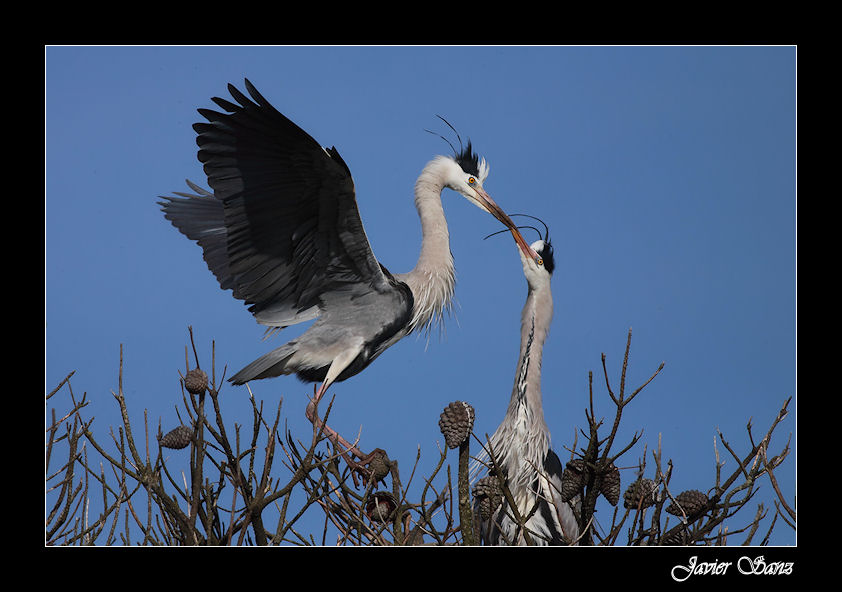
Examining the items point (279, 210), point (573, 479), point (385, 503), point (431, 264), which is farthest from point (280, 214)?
point (573, 479)

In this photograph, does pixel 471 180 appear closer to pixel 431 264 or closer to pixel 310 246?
pixel 431 264

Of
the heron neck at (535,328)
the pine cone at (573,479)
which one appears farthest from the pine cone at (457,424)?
the heron neck at (535,328)

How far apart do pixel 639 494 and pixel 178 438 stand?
5.02 feet

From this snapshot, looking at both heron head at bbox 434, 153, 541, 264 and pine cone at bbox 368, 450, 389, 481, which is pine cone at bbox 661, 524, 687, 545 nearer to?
pine cone at bbox 368, 450, 389, 481

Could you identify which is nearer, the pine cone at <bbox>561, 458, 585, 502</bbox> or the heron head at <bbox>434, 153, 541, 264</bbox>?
the pine cone at <bbox>561, 458, 585, 502</bbox>

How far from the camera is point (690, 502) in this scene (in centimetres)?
304

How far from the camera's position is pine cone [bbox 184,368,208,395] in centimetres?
297

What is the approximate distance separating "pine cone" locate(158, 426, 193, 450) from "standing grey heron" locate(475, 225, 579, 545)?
5.23 feet

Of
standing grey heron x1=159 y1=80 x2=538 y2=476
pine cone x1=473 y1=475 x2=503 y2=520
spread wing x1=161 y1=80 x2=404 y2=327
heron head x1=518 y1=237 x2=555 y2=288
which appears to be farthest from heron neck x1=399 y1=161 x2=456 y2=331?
pine cone x1=473 y1=475 x2=503 y2=520

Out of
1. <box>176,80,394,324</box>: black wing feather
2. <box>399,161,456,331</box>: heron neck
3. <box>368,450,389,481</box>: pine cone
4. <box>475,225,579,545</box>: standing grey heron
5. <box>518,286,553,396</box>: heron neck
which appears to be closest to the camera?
<box>368,450,389,481</box>: pine cone

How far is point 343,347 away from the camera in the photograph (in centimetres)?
522

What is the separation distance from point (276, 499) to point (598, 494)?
1028 millimetres

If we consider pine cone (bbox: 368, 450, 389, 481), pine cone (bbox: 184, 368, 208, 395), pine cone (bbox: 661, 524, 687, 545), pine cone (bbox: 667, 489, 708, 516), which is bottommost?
pine cone (bbox: 661, 524, 687, 545)

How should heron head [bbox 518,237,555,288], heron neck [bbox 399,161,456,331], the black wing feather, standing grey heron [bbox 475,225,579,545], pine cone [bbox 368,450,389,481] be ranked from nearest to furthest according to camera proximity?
1. pine cone [bbox 368,450,389,481]
2. standing grey heron [bbox 475,225,579,545]
3. the black wing feather
4. heron head [bbox 518,237,555,288]
5. heron neck [bbox 399,161,456,331]
